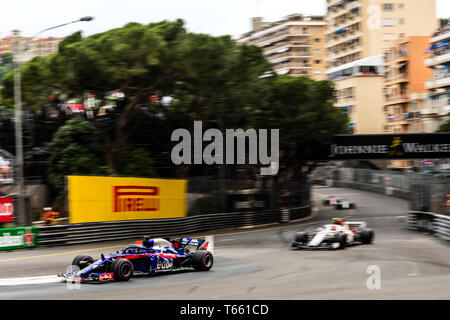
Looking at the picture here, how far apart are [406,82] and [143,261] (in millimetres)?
69346

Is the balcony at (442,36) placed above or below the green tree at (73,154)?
above

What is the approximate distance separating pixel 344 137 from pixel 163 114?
12.7 m

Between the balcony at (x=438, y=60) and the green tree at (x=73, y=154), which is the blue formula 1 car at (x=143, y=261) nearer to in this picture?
the green tree at (x=73, y=154)

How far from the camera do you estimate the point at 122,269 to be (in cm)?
1348

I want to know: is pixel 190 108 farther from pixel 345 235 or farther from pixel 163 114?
pixel 345 235

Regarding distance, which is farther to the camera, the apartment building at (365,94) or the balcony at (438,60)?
the apartment building at (365,94)

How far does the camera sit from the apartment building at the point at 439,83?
6269 centimetres

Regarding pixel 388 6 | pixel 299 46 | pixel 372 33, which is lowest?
pixel 372 33

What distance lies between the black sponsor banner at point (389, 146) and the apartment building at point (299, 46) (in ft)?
244

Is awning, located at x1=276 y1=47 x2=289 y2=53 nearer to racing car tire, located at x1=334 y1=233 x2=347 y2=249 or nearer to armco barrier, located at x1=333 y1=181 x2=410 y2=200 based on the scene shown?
armco barrier, located at x1=333 y1=181 x2=410 y2=200
